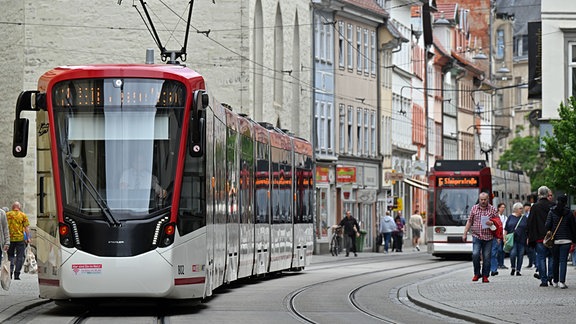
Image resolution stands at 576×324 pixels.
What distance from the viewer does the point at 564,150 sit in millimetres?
39531

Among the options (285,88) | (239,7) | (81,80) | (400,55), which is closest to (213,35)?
(239,7)

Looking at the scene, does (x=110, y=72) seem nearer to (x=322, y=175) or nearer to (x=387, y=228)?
(x=387, y=228)

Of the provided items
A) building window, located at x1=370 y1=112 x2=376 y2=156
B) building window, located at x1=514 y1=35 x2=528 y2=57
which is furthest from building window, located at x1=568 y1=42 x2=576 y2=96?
building window, located at x1=514 y1=35 x2=528 y2=57

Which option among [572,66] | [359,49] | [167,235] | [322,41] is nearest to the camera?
[167,235]

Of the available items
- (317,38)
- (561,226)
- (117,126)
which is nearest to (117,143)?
(117,126)

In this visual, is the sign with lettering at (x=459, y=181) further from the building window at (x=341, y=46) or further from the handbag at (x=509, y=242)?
the building window at (x=341, y=46)

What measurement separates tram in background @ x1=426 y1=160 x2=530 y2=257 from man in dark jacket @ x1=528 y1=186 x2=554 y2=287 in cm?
2015

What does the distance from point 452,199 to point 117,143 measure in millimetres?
29229

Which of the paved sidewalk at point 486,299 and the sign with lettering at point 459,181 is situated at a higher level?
the sign with lettering at point 459,181

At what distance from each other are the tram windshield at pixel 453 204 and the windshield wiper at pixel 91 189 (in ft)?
95.5

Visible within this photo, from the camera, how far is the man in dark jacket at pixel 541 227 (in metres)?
26.9

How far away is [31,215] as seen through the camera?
5128 cm

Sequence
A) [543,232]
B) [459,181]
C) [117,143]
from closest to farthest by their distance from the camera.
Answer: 1. [117,143]
2. [543,232]
3. [459,181]

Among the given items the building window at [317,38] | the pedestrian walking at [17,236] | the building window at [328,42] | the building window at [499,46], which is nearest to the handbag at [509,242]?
the pedestrian walking at [17,236]
